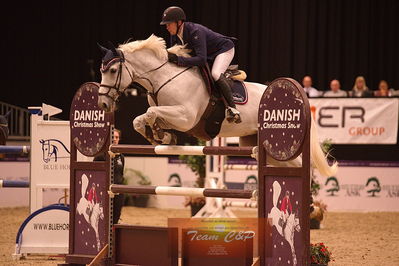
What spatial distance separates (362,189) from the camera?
10.3 m

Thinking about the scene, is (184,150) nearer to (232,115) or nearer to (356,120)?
(232,115)

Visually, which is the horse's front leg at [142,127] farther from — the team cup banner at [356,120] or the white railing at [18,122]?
the white railing at [18,122]

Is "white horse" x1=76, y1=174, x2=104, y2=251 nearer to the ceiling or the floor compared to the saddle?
nearer to the floor

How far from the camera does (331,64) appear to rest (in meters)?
13.4

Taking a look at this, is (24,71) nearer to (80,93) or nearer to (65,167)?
(65,167)

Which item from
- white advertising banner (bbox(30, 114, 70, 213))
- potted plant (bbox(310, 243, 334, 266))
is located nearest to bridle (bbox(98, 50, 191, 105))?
white advertising banner (bbox(30, 114, 70, 213))

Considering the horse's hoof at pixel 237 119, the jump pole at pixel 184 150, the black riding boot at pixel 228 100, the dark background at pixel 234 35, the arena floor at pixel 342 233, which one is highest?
the dark background at pixel 234 35

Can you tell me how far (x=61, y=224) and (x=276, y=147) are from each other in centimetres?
261

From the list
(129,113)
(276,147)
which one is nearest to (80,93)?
(276,147)

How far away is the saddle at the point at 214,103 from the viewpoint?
17.9 feet

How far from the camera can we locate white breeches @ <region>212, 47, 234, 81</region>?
213 inches

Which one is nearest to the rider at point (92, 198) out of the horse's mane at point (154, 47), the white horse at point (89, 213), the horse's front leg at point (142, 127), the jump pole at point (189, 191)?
the white horse at point (89, 213)

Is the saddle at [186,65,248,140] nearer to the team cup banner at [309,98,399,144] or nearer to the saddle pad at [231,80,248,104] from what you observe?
the saddle pad at [231,80,248,104]

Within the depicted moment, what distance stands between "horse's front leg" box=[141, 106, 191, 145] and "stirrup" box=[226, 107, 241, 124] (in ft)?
1.04
